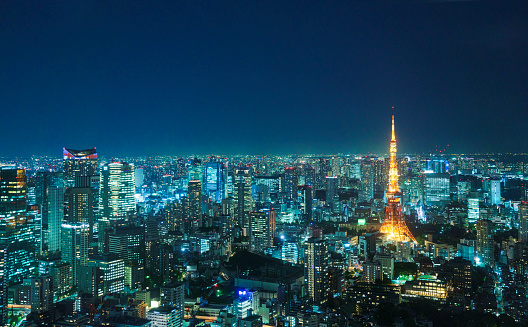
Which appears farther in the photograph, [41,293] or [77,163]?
[77,163]

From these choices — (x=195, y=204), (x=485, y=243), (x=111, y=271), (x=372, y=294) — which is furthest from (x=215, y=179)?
(x=372, y=294)

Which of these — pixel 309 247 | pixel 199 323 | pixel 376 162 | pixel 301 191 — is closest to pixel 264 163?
pixel 301 191

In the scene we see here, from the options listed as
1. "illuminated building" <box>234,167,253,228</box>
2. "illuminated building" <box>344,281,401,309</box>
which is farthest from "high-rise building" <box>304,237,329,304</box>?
"illuminated building" <box>234,167,253,228</box>

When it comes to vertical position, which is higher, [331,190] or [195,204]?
[331,190]

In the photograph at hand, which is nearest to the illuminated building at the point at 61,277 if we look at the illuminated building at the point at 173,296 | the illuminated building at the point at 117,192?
the illuminated building at the point at 173,296

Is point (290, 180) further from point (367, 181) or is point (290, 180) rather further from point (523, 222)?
point (523, 222)

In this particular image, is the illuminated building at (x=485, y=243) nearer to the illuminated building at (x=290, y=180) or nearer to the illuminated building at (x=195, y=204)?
the illuminated building at (x=195, y=204)
